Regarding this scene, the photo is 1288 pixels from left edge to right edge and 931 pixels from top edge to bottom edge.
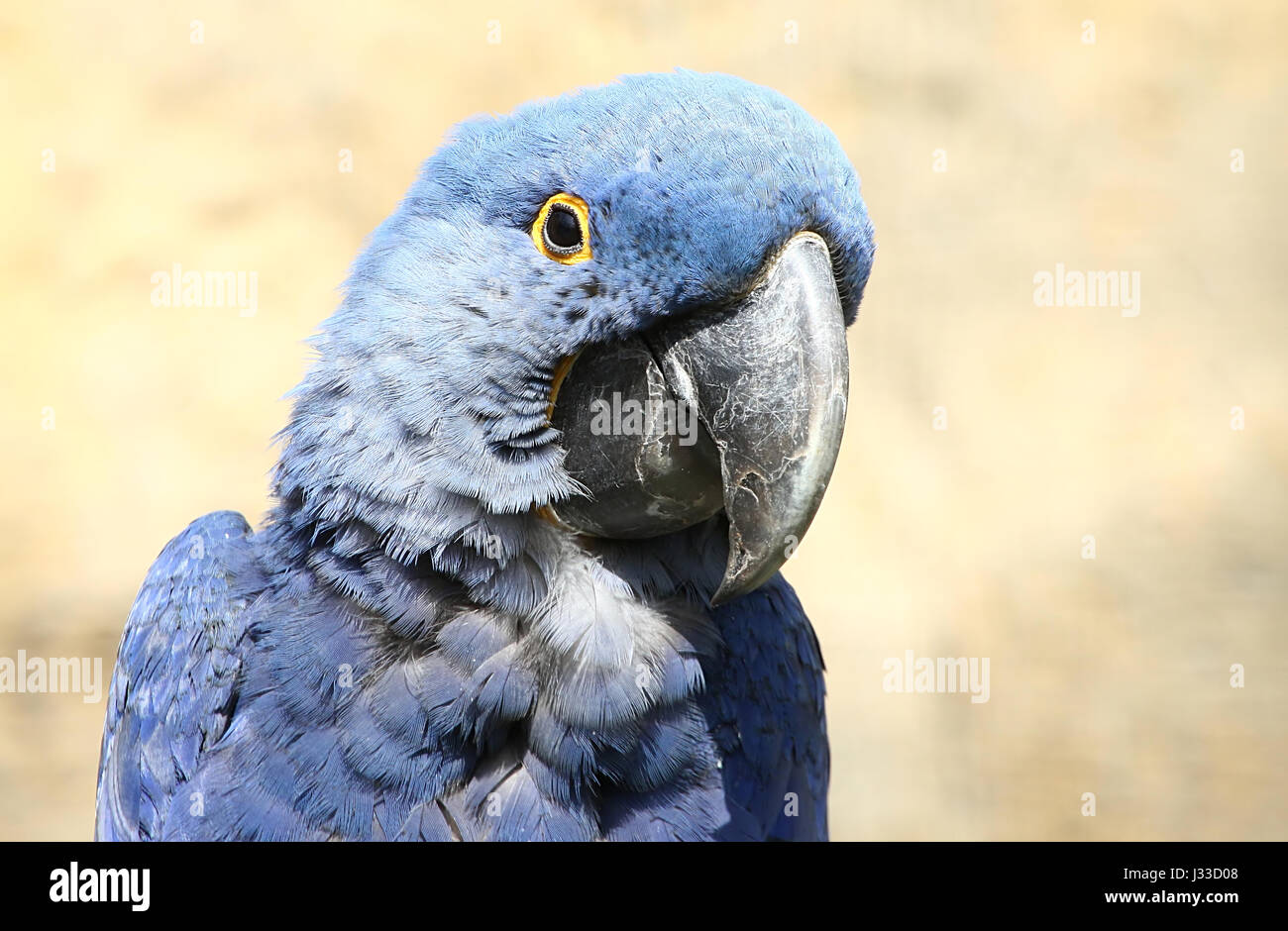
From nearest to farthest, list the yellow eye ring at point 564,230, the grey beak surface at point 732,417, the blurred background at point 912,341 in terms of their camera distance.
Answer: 1. the grey beak surface at point 732,417
2. the yellow eye ring at point 564,230
3. the blurred background at point 912,341

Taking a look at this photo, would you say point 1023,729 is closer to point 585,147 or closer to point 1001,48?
point 1001,48

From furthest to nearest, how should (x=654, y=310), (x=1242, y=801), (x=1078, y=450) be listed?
1. (x=1078, y=450)
2. (x=1242, y=801)
3. (x=654, y=310)

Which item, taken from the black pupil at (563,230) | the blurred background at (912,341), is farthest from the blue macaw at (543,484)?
the blurred background at (912,341)

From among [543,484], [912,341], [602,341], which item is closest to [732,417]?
[602,341]

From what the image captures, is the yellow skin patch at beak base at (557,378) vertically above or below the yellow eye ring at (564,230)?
below

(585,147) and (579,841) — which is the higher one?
(585,147)

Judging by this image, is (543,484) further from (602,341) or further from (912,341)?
(912,341)

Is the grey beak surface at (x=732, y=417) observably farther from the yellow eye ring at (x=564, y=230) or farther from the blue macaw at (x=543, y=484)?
the yellow eye ring at (x=564, y=230)
